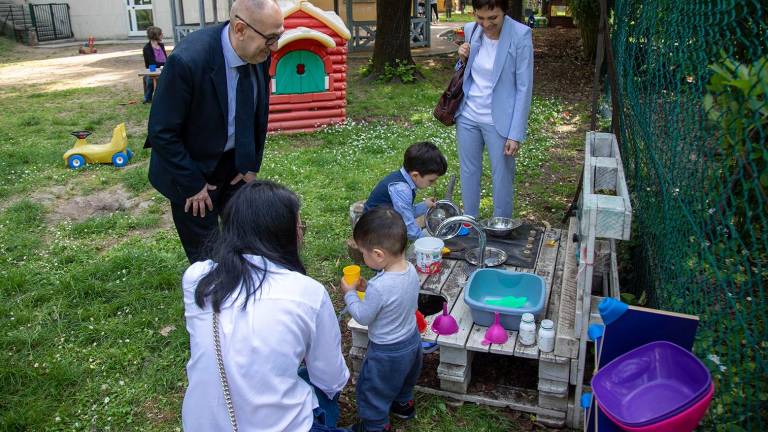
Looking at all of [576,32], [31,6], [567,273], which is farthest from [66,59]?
[567,273]

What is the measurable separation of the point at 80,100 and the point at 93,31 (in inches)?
474

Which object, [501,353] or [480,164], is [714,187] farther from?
[480,164]

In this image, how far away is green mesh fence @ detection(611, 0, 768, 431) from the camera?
2.09m

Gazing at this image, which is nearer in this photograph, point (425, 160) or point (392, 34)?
point (425, 160)

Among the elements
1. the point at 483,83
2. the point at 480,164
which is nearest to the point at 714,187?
the point at 483,83

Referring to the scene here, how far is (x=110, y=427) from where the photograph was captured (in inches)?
123

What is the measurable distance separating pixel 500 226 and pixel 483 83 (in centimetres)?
95

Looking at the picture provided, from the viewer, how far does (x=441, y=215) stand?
4.56 meters

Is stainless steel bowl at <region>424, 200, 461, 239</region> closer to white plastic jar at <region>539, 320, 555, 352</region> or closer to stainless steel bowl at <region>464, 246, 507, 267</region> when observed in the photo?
stainless steel bowl at <region>464, 246, 507, 267</region>

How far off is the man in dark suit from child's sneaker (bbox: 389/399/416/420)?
1198mm

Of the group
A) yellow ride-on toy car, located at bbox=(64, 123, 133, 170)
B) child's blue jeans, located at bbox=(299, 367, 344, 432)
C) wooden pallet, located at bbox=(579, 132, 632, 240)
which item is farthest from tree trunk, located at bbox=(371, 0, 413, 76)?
child's blue jeans, located at bbox=(299, 367, 344, 432)

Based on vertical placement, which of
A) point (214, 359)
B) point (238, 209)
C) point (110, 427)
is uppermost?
point (238, 209)

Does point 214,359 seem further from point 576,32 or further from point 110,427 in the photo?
point 576,32

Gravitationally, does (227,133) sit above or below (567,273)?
above
